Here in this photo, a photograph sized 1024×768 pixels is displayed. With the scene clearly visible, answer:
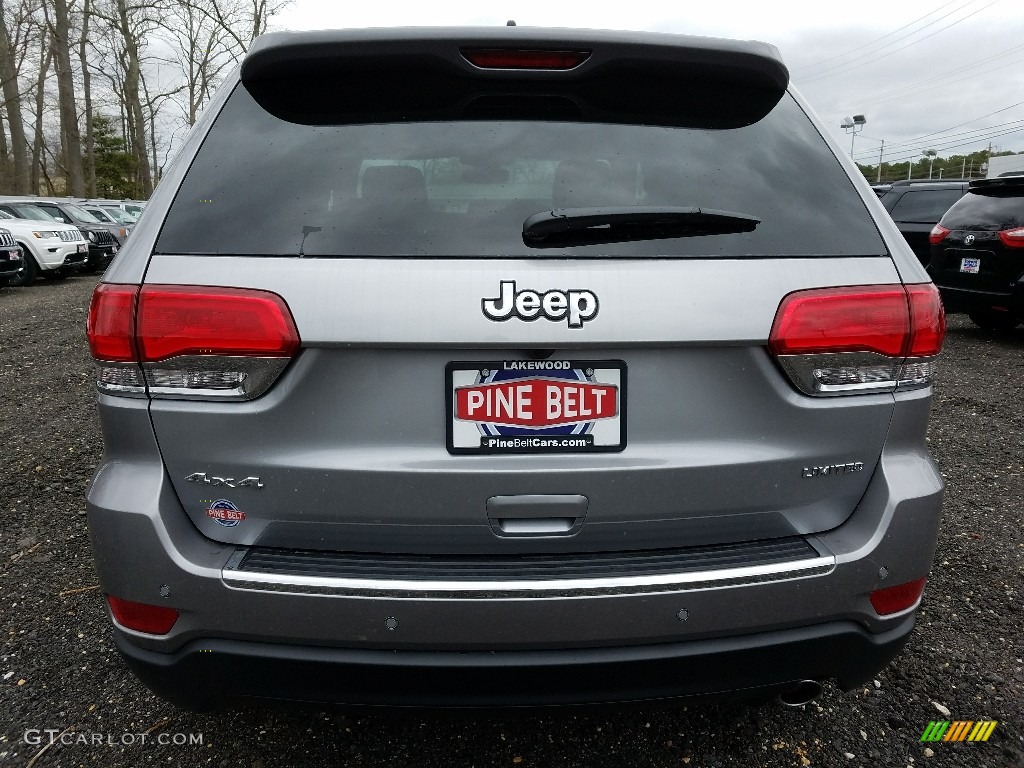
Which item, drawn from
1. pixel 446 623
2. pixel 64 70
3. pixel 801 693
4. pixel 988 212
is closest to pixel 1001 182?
pixel 988 212

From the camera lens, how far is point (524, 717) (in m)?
1.61

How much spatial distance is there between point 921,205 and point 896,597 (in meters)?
11.8

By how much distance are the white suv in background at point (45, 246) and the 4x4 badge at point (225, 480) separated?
15.2m

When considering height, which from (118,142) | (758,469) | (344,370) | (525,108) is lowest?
(758,469)

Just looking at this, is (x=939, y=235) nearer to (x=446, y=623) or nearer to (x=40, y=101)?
(x=446, y=623)

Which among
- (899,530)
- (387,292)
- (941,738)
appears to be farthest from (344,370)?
(941,738)

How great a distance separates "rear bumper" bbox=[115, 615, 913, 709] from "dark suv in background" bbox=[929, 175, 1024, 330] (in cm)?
Answer: 736

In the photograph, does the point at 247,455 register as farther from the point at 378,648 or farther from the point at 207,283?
the point at 378,648

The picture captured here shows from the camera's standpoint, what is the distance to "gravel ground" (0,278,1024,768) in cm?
206

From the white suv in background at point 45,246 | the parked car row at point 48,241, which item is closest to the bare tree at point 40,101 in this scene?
the parked car row at point 48,241

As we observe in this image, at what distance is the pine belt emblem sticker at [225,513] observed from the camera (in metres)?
1.57

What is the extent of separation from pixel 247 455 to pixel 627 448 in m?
0.77

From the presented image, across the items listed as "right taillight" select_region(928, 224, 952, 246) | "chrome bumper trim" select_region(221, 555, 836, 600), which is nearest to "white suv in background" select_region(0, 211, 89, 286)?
"right taillight" select_region(928, 224, 952, 246)

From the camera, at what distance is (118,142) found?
46.8 meters
